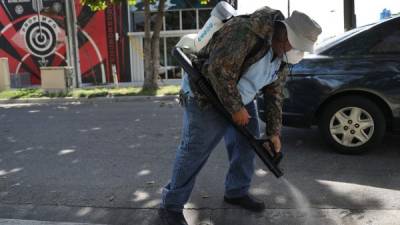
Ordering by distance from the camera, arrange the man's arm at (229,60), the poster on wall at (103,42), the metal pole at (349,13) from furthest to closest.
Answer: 1. the poster on wall at (103,42)
2. the metal pole at (349,13)
3. the man's arm at (229,60)

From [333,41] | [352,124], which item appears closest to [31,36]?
[333,41]

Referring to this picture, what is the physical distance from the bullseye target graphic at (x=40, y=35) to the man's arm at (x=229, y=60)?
19.1 metres

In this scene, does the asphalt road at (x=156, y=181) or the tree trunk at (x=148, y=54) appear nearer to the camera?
the asphalt road at (x=156, y=181)

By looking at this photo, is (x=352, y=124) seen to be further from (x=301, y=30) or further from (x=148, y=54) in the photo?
(x=148, y=54)

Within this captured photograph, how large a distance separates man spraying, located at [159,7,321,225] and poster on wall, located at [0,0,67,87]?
60.5 ft

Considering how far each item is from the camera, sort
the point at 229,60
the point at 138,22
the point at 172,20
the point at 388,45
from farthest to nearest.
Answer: the point at 138,22 < the point at 172,20 < the point at 388,45 < the point at 229,60

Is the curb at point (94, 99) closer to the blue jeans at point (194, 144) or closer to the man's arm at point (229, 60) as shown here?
the blue jeans at point (194, 144)

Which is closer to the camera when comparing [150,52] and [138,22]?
[150,52]

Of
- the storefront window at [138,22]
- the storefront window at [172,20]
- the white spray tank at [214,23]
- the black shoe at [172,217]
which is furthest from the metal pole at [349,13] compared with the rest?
the storefront window at [138,22]

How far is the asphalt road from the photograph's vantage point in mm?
3773

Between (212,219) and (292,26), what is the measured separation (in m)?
1.64

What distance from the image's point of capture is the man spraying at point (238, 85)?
2.88 m

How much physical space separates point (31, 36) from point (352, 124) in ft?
60.8

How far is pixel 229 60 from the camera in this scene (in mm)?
2859
